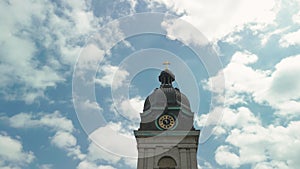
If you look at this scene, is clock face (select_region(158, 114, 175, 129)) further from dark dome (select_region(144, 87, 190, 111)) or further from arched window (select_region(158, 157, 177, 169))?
arched window (select_region(158, 157, 177, 169))

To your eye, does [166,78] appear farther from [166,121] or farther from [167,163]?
[167,163]

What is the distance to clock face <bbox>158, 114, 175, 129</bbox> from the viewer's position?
43.8 meters

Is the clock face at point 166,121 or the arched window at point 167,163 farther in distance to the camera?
the clock face at point 166,121

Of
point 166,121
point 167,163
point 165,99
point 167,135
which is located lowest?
point 167,163

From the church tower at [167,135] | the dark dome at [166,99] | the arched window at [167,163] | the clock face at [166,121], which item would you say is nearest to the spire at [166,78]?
the dark dome at [166,99]

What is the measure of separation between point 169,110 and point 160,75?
26.3 ft

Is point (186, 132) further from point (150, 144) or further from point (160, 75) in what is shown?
point (160, 75)

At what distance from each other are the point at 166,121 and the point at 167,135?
205 cm

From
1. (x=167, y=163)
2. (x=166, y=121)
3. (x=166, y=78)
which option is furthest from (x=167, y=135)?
(x=166, y=78)

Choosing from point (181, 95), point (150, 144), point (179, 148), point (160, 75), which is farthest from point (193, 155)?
point (160, 75)

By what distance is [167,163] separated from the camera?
41.6m

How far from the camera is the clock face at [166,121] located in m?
43.8

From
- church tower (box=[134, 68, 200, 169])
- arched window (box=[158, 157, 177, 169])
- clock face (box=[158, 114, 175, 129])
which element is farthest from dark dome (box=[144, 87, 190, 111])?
arched window (box=[158, 157, 177, 169])

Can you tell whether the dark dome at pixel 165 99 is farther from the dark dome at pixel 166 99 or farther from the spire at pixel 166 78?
the spire at pixel 166 78
